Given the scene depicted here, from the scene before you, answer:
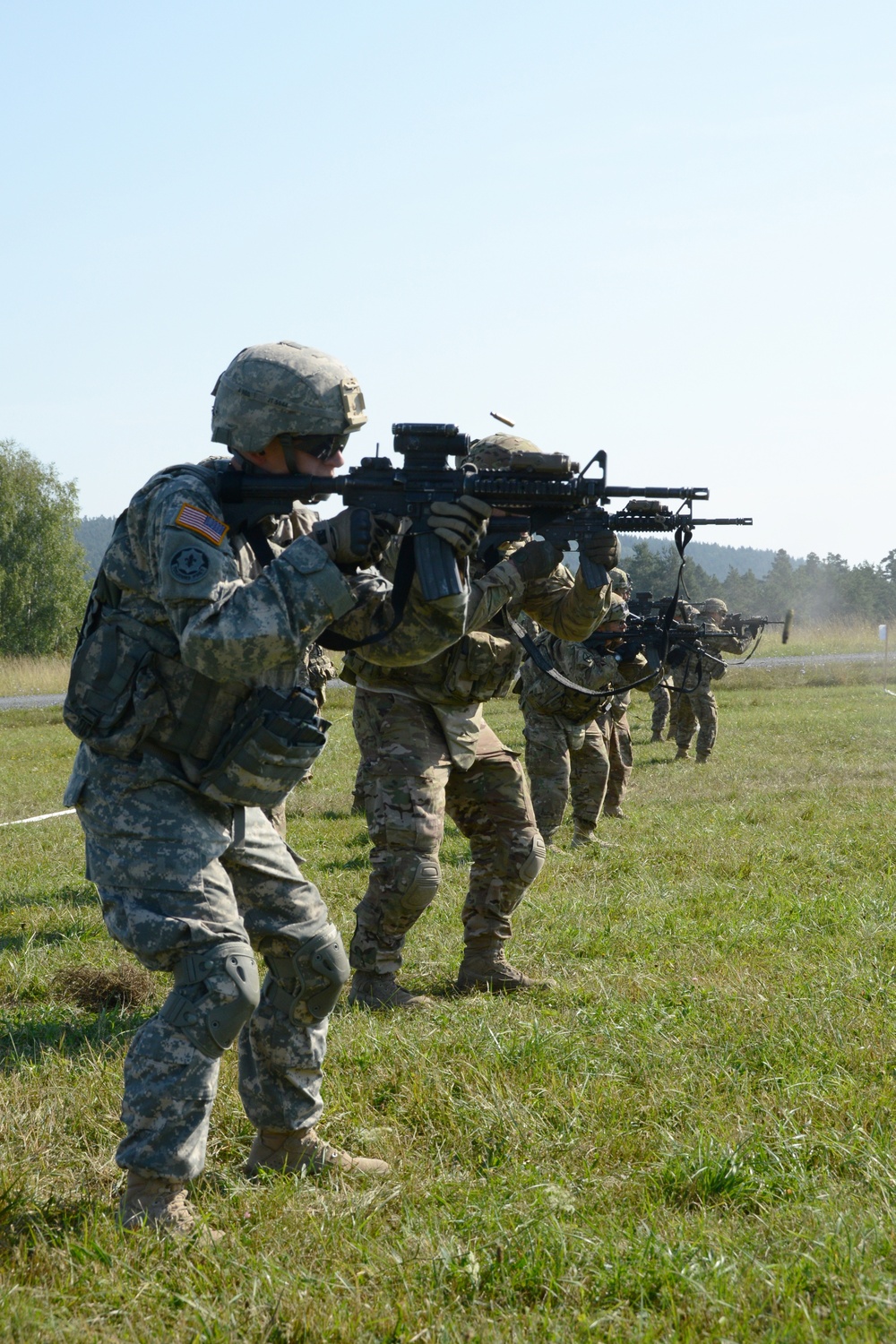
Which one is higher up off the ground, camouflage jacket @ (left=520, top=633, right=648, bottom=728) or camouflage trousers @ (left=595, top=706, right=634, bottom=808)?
camouflage jacket @ (left=520, top=633, right=648, bottom=728)

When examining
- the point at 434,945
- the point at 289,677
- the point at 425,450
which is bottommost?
the point at 434,945

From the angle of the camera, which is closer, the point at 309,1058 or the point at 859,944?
the point at 309,1058

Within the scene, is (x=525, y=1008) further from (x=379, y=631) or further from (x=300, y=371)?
(x=300, y=371)

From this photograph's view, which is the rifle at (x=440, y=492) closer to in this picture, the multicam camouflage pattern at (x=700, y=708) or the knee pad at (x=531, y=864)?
the knee pad at (x=531, y=864)

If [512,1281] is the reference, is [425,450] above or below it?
above

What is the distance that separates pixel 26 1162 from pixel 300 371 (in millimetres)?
2517

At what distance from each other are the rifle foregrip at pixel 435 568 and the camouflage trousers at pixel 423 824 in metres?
1.82

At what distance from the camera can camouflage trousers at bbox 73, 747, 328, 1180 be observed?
322 cm

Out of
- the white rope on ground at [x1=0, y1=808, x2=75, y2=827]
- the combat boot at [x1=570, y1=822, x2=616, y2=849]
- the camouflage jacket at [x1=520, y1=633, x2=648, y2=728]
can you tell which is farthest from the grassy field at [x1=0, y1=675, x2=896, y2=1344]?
the white rope on ground at [x1=0, y1=808, x2=75, y2=827]

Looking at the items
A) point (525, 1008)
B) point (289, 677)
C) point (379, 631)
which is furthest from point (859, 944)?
point (289, 677)

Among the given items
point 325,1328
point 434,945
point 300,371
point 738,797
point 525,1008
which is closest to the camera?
point 325,1328

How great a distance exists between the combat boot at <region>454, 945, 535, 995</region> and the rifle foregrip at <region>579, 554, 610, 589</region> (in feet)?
6.08

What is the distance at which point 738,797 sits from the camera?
13.0 m

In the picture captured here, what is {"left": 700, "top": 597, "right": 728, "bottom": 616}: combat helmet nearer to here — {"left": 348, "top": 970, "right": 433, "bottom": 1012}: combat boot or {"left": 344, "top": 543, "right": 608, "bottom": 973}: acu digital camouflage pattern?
{"left": 344, "top": 543, "right": 608, "bottom": 973}: acu digital camouflage pattern
